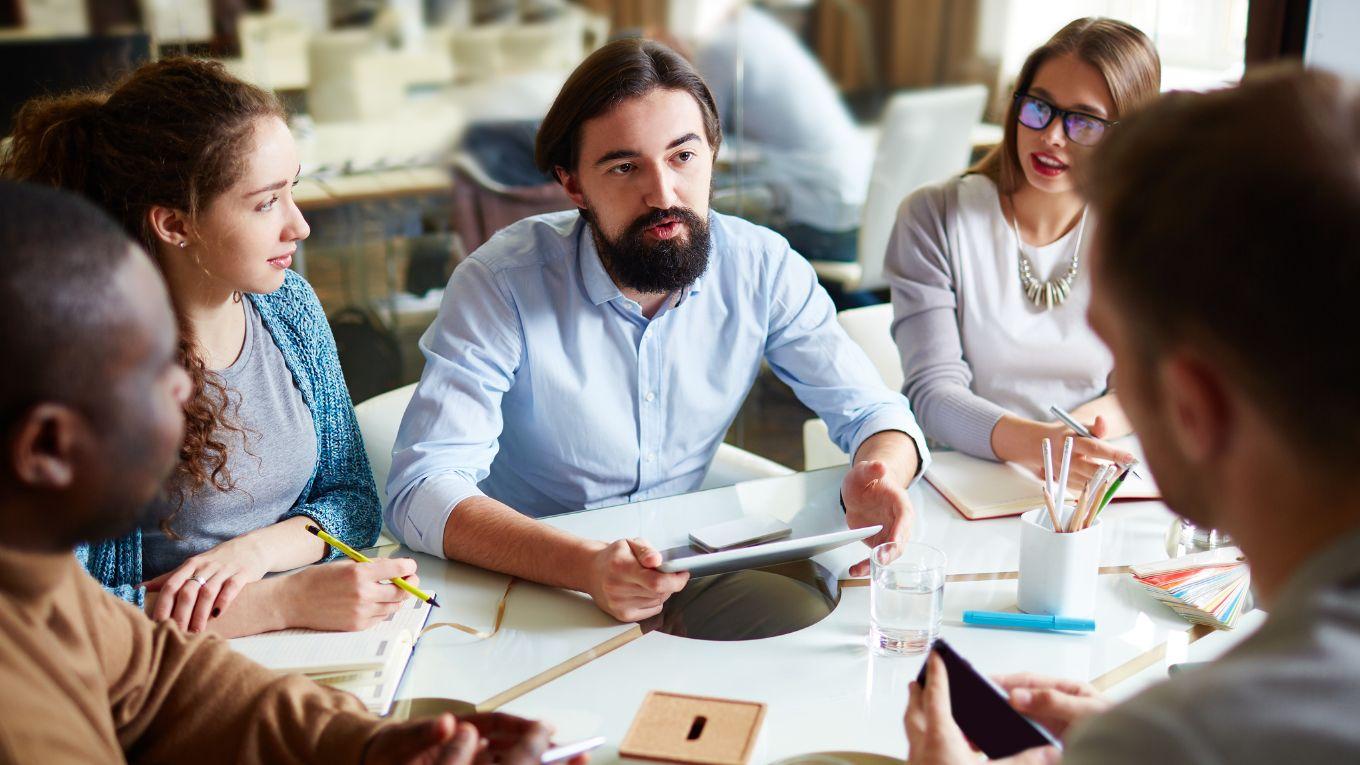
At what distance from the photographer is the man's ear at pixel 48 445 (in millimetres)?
810

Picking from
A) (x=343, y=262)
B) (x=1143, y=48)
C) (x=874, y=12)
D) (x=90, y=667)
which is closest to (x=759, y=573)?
(x=90, y=667)

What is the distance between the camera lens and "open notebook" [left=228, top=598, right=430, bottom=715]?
1.24 metres

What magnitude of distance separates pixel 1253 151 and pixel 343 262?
149 inches

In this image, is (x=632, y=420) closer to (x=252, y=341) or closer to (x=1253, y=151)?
(x=252, y=341)

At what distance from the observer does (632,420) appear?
6.59ft

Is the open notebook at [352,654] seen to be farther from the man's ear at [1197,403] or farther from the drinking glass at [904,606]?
the man's ear at [1197,403]

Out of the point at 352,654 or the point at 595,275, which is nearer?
the point at 352,654

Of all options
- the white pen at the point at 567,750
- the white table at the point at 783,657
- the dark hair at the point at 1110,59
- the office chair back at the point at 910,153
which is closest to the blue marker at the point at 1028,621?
the white table at the point at 783,657

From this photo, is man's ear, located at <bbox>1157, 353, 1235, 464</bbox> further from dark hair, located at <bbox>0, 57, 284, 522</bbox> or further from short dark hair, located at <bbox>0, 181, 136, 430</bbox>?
dark hair, located at <bbox>0, 57, 284, 522</bbox>

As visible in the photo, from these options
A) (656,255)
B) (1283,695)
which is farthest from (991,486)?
A: (1283,695)

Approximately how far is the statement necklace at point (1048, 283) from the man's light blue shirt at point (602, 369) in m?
0.42

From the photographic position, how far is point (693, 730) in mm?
1131

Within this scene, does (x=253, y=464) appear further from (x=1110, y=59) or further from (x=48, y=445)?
(x=1110, y=59)

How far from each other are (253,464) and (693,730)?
3.03 ft
